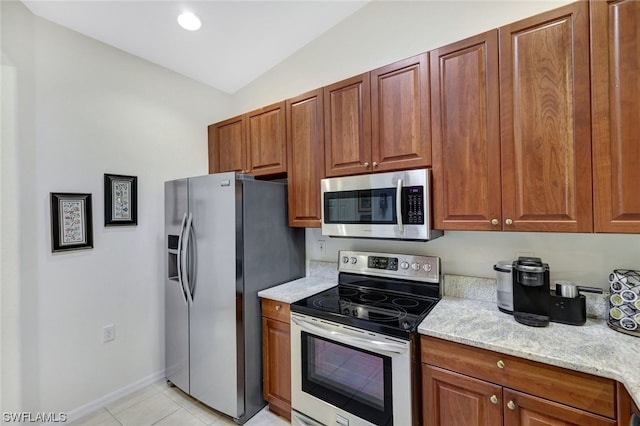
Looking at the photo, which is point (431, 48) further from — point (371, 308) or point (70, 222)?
point (70, 222)

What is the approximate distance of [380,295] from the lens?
2.01m

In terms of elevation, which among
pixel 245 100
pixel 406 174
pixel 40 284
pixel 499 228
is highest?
pixel 245 100

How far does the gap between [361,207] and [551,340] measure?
1.15m

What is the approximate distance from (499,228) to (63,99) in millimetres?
2957

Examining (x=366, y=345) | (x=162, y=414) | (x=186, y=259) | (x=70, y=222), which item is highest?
(x=70, y=222)

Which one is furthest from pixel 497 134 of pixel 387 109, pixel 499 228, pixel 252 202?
pixel 252 202

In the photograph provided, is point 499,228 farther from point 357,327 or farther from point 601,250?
point 357,327

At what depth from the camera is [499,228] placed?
1.47 metres

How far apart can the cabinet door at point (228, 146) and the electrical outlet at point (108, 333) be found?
1.60 m

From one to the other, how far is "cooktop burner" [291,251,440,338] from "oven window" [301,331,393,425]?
0.56ft

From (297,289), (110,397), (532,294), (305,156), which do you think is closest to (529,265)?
(532,294)

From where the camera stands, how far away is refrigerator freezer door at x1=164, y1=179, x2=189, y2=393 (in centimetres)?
226

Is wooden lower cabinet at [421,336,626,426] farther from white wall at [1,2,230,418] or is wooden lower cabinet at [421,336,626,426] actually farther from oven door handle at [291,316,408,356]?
white wall at [1,2,230,418]

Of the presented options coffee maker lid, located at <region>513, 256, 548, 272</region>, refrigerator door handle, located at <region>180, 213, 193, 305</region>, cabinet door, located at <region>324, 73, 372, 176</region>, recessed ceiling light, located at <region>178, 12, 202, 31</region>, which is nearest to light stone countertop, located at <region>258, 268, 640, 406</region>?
coffee maker lid, located at <region>513, 256, 548, 272</region>
